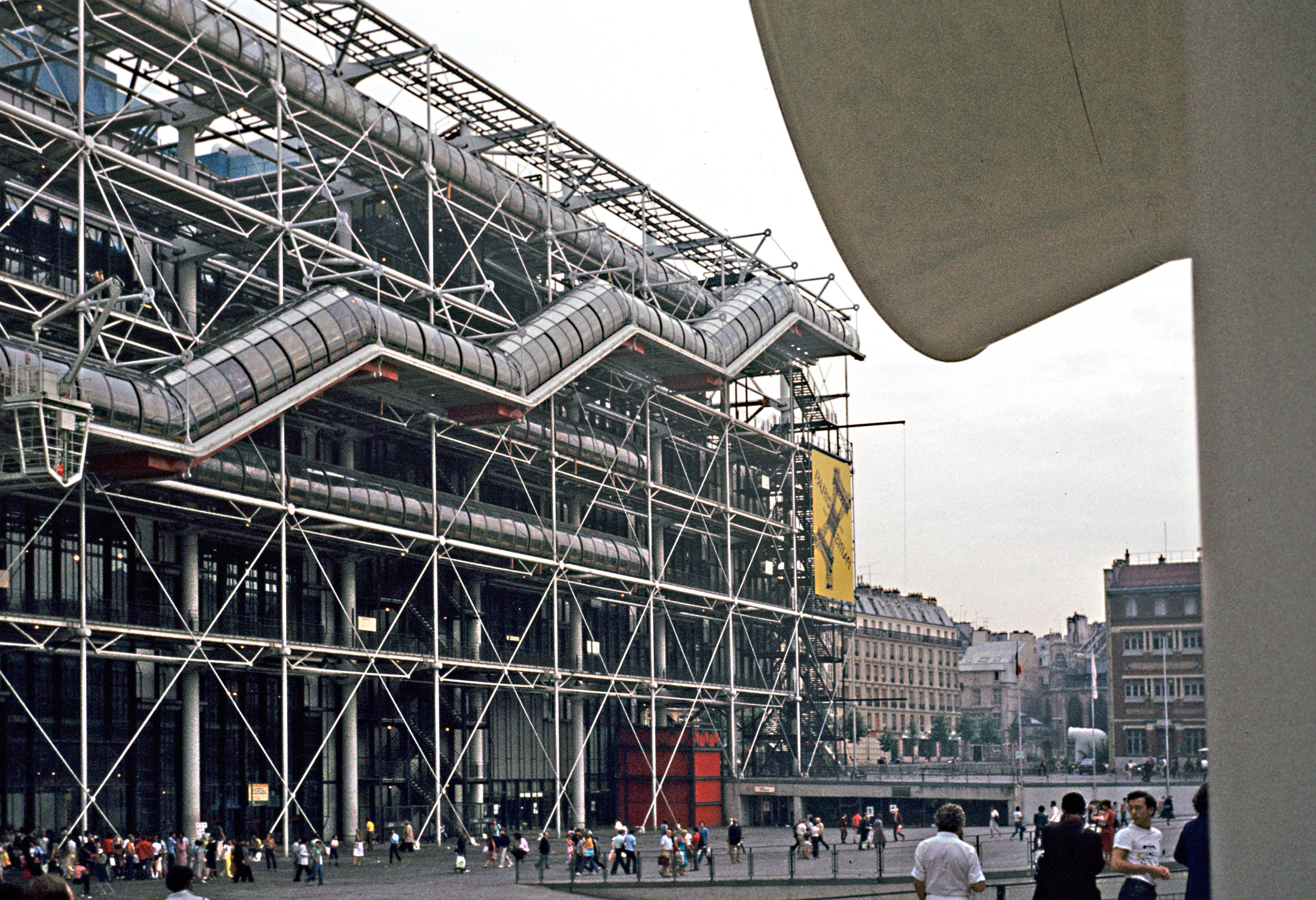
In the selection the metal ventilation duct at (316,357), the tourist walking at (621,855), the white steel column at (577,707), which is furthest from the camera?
the white steel column at (577,707)

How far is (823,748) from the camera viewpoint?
181 feet

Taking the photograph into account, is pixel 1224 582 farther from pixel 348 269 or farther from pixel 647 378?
pixel 647 378

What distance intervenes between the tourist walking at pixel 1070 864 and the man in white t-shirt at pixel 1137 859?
58 cm

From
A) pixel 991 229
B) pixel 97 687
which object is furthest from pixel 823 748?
pixel 991 229

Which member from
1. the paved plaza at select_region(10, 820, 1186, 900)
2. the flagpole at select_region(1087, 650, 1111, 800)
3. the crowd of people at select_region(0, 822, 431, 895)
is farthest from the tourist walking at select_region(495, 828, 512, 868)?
the flagpole at select_region(1087, 650, 1111, 800)

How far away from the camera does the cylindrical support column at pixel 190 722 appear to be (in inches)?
1226

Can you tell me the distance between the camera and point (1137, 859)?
25.7 ft

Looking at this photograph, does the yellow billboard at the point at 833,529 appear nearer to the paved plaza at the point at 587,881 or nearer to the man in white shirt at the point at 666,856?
the paved plaza at the point at 587,881

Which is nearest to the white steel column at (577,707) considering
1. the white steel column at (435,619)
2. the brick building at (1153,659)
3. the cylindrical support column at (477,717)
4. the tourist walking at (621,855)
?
the cylindrical support column at (477,717)

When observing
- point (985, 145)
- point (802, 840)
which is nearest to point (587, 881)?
point (802, 840)

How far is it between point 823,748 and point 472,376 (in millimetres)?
26103

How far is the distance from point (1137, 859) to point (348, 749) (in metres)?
29.6

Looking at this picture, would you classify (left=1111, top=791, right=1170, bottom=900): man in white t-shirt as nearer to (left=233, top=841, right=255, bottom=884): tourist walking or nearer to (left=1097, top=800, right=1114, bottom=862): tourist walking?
(left=1097, top=800, right=1114, bottom=862): tourist walking

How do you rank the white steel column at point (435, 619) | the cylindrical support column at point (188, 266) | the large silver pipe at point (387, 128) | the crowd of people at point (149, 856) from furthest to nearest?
1. the white steel column at point (435, 619)
2. the cylindrical support column at point (188, 266)
3. the large silver pipe at point (387, 128)
4. the crowd of people at point (149, 856)
